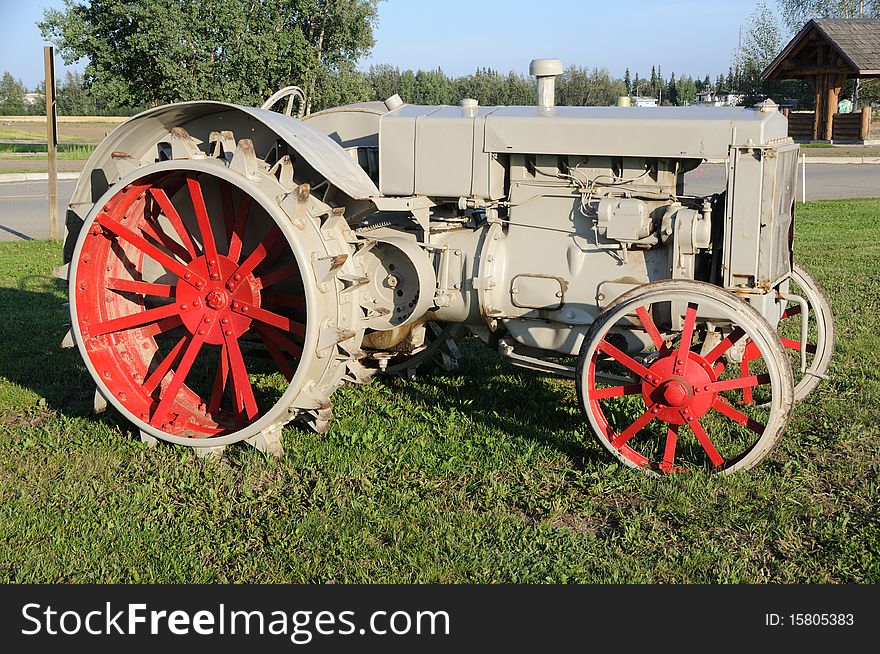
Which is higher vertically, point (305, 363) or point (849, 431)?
point (305, 363)

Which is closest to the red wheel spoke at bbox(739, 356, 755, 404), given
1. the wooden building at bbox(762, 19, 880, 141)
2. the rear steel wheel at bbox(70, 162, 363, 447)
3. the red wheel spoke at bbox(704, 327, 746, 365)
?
the red wheel spoke at bbox(704, 327, 746, 365)

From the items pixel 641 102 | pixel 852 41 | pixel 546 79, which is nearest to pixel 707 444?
pixel 546 79

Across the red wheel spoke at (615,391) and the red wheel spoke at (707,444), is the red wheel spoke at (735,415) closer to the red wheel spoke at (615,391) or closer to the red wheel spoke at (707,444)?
the red wheel spoke at (707,444)

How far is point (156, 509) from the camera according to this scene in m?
4.20

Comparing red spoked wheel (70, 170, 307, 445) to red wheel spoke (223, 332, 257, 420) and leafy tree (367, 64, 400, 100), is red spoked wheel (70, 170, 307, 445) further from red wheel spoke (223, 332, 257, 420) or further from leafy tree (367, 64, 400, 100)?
leafy tree (367, 64, 400, 100)

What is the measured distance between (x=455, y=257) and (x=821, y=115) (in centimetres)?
3385

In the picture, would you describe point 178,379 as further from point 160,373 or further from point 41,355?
point 41,355

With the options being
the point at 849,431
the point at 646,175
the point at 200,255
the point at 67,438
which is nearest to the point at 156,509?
the point at 67,438

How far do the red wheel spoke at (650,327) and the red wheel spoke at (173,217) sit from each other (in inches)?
88.5

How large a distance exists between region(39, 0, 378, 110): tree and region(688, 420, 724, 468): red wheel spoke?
2031 cm

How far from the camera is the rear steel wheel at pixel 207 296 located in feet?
14.4

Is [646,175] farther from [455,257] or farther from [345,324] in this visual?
[345,324]

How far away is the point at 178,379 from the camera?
4.68 m

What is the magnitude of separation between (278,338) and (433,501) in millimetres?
1304
